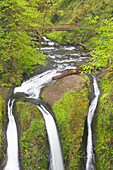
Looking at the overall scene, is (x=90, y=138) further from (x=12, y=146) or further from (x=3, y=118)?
(x=3, y=118)

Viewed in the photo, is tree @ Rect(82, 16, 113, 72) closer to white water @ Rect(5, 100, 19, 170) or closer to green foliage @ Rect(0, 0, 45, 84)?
white water @ Rect(5, 100, 19, 170)

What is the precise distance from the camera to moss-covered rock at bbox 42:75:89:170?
700 centimetres

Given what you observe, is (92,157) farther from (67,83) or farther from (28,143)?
(67,83)

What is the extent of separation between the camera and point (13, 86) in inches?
476

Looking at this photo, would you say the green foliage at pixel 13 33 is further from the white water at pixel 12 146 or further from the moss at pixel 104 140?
the moss at pixel 104 140

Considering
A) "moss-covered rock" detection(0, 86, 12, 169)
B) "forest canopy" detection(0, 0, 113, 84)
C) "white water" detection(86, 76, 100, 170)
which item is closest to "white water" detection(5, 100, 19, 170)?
"moss-covered rock" detection(0, 86, 12, 169)

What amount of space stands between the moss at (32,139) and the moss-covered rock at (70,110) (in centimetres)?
111

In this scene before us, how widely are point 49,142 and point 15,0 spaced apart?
33.8 feet

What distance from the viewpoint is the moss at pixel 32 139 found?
654 cm

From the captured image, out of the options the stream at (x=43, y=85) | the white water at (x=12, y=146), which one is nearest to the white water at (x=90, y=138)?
the stream at (x=43, y=85)

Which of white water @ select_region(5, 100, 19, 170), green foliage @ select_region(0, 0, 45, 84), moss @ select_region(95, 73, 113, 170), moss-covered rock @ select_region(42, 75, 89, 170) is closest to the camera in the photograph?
white water @ select_region(5, 100, 19, 170)

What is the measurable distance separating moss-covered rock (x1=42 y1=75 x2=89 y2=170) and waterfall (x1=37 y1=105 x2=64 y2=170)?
26 centimetres

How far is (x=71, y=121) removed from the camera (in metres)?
8.23

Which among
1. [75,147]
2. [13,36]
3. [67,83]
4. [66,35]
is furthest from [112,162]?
[66,35]
